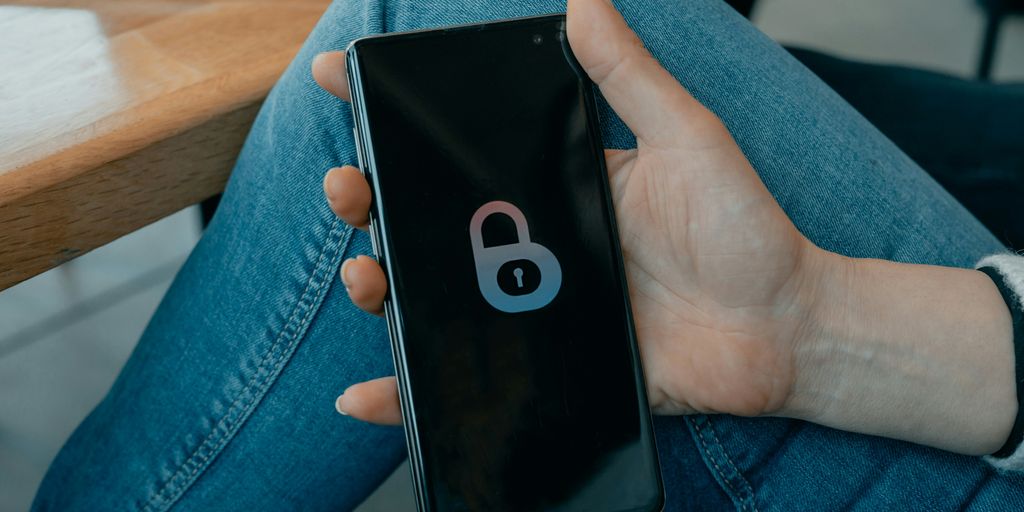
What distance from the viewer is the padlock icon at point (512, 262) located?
0.49 metres

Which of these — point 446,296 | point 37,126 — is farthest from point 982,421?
point 37,126

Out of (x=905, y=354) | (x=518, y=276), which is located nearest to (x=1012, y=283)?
(x=905, y=354)

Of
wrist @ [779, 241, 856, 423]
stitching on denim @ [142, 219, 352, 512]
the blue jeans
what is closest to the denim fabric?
the blue jeans

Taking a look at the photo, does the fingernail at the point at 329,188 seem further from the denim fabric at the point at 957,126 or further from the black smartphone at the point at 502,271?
the denim fabric at the point at 957,126

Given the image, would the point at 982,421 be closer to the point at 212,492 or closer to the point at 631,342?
the point at 631,342

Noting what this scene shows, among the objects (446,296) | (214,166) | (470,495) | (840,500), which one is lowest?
(840,500)

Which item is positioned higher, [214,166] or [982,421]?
[214,166]

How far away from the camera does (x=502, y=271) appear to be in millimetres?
492

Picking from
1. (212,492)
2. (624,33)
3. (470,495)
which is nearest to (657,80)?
(624,33)

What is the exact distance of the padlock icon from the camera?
1.61 ft

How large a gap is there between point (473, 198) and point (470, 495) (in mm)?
168

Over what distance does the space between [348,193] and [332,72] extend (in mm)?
73

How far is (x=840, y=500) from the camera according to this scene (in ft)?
1.58

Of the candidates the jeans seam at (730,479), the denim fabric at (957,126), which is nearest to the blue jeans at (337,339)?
the jeans seam at (730,479)
